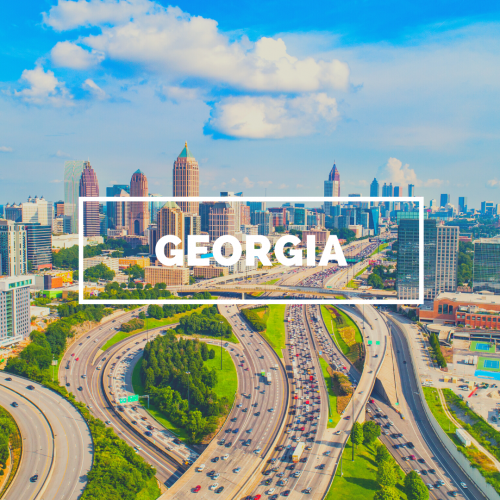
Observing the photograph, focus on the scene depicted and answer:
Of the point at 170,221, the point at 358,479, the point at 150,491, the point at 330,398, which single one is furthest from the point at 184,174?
the point at 358,479

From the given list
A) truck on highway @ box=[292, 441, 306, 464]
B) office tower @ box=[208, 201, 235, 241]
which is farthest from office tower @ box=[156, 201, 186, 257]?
truck on highway @ box=[292, 441, 306, 464]

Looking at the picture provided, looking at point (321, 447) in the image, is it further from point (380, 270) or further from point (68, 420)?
point (380, 270)

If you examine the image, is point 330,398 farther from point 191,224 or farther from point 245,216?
point 245,216

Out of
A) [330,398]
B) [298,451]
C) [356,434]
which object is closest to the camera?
[298,451]

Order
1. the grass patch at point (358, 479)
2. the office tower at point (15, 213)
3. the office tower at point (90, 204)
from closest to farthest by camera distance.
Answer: the grass patch at point (358, 479) < the office tower at point (90, 204) < the office tower at point (15, 213)

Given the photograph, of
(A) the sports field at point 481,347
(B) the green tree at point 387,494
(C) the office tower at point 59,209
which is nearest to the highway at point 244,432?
(B) the green tree at point 387,494

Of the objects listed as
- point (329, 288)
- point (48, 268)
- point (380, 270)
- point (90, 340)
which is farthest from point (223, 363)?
point (48, 268)

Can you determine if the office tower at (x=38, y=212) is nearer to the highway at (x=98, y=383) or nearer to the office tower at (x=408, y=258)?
the highway at (x=98, y=383)
